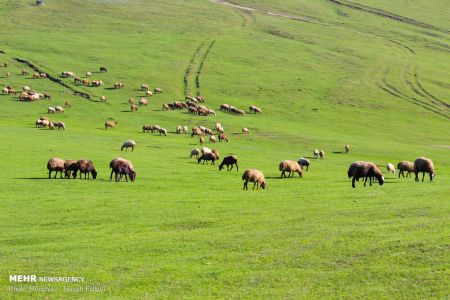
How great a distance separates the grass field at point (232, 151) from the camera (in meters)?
19.5

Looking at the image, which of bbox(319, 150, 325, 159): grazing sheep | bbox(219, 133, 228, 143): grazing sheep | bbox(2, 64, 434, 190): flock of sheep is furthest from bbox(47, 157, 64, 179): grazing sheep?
bbox(219, 133, 228, 143): grazing sheep

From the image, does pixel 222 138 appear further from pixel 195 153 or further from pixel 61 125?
pixel 61 125

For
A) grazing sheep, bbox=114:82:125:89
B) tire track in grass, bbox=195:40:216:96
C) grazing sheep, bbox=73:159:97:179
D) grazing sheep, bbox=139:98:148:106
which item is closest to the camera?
grazing sheep, bbox=73:159:97:179

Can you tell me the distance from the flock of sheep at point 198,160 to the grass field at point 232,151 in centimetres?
117

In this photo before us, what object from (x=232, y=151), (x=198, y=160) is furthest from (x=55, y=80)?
(x=198, y=160)

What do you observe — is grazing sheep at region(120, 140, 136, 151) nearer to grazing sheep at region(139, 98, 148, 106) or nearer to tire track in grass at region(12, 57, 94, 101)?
grazing sheep at region(139, 98, 148, 106)

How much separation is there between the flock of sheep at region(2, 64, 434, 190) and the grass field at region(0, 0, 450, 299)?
1.17m

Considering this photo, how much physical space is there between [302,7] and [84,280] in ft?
569

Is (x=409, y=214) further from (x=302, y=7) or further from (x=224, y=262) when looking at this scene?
(x=302, y=7)

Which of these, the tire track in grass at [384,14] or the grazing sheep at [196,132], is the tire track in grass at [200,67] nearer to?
the grazing sheep at [196,132]

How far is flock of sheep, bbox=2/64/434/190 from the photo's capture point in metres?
38.4

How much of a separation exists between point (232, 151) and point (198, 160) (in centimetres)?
1167

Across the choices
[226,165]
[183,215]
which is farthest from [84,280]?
[226,165]

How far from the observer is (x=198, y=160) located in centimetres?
5256
